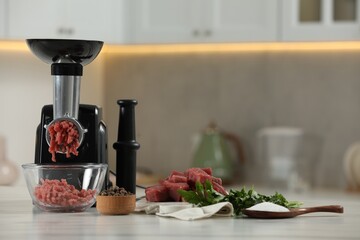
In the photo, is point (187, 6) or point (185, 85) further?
point (185, 85)

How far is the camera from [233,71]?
5.07 meters

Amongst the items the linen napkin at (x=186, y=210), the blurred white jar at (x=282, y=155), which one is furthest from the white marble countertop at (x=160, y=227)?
the blurred white jar at (x=282, y=155)

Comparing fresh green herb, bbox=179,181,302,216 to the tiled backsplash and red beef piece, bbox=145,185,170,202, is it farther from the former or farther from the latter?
the tiled backsplash

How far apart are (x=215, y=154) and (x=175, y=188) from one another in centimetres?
249

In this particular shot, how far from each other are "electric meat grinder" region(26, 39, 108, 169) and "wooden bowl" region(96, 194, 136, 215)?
19 cm

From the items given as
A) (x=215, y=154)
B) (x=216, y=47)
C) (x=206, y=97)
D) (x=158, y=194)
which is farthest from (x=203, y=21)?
(x=158, y=194)

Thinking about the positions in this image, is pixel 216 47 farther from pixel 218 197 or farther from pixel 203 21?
pixel 218 197

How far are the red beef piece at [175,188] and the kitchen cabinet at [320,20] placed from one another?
92.4 inches

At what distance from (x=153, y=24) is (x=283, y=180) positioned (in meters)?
1.09

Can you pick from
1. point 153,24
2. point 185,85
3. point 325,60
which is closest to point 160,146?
point 185,85

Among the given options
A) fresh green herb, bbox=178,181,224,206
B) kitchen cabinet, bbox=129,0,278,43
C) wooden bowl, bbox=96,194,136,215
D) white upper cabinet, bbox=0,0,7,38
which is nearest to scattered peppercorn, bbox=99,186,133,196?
wooden bowl, bbox=96,194,136,215

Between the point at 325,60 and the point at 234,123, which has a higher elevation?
the point at 325,60

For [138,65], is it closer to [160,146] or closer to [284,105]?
[160,146]

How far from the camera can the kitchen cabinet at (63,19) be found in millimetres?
4516
